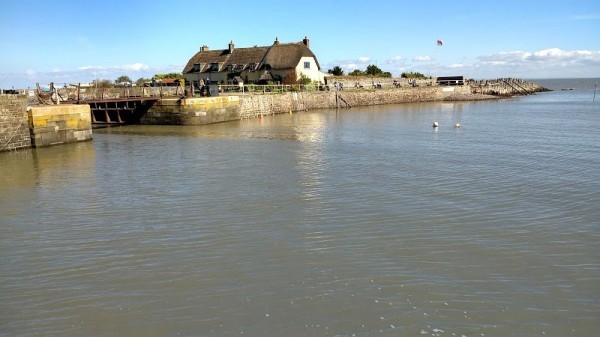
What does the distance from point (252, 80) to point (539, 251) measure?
1896 inches

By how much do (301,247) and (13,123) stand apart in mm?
18132

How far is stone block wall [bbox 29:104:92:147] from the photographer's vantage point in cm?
2205

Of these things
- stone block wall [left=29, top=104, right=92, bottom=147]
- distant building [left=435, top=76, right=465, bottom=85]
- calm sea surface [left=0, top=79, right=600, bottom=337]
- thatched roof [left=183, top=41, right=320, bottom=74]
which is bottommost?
calm sea surface [left=0, top=79, right=600, bottom=337]

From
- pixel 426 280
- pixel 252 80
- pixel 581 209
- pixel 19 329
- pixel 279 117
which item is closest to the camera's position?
pixel 19 329

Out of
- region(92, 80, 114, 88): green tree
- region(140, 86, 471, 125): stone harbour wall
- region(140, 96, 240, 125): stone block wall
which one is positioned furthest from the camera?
region(92, 80, 114, 88): green tree

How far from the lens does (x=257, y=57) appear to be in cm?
5559

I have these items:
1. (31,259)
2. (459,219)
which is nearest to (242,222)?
(31,259)

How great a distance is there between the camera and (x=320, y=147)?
22.6 meters

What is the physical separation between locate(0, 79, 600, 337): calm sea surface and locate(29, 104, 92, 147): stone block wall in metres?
3.79

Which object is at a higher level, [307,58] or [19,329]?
[307,58]

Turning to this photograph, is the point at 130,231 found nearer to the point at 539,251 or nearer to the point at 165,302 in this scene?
the point at 165,302

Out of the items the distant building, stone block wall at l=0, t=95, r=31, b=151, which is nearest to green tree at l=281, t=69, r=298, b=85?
the distant building

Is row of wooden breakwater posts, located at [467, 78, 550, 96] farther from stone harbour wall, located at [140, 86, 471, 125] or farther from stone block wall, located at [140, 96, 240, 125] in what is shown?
stone block wall, located at [140, 96, 240, 125]

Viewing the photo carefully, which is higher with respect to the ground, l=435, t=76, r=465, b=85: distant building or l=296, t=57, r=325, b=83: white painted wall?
l=296, t=57, r=325, b=83: white painted wall
